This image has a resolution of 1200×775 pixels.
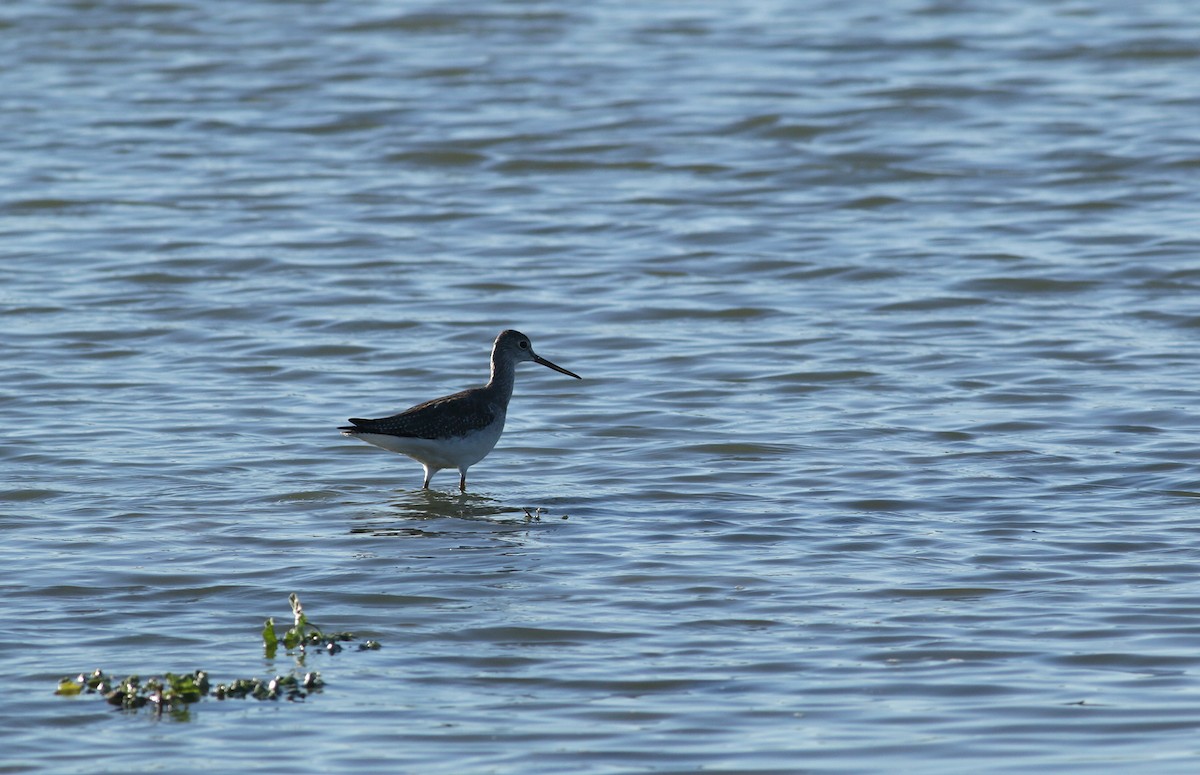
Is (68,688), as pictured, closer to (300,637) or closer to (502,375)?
(300,637)

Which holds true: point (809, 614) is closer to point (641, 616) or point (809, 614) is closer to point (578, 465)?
point (641, 616)

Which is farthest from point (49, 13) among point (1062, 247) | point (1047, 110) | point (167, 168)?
point (1062, 247)

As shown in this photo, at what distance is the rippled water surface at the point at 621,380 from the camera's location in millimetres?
6863

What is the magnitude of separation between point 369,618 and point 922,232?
9.58m

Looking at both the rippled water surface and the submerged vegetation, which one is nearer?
the submerged vegetation

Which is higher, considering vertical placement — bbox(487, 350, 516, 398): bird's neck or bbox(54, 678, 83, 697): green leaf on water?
Answer: bbox(54, 678, 83, 697): green leaf on water

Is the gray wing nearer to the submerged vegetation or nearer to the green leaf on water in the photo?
the submerged vegetation

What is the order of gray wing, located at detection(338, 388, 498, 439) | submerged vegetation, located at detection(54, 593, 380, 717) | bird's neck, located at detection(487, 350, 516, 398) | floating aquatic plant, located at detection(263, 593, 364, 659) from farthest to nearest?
bird's neck, located at detection(487, 350, 516, 398) < gray wing, located at detection(338, 388, 498, 439) < floating aquatic plant, located at detection(263, 593, 364, 659) < submerged vegetation, located at detection(54, 593, 380, 717)

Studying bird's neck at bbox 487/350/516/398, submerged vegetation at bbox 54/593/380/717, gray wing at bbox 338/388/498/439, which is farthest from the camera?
bird's neck at bbox 487/350/516/398

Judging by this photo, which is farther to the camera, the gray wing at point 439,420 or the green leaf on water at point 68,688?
the gray wing at point 439,420

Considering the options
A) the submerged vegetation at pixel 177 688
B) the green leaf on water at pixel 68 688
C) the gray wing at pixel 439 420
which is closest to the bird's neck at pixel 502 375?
the gray wing at pixel 439 420

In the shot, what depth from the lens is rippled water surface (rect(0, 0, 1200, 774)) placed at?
6863 millimetres

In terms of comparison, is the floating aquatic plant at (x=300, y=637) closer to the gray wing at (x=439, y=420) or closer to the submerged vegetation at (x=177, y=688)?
the submerged vegetation at (x=177, y=688)

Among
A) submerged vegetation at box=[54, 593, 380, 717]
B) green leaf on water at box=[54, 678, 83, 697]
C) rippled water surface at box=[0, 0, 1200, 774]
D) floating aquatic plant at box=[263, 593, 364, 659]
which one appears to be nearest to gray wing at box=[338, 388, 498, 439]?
rippled water surface at box=[0, 0, 1200, 774]
